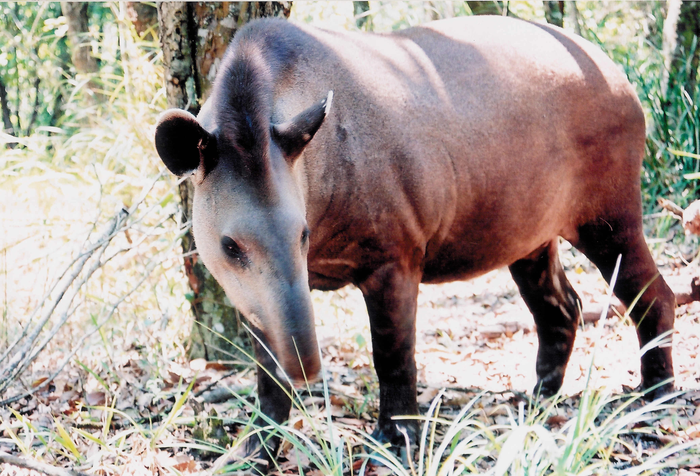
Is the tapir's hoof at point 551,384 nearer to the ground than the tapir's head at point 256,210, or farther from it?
nearer to the ground

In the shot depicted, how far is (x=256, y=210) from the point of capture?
108 inches

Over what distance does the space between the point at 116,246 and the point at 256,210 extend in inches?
152

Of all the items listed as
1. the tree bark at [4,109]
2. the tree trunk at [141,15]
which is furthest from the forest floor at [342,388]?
the tree bark at [4,109]

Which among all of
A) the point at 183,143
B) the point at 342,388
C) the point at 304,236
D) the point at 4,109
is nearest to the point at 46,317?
the point at 183,143

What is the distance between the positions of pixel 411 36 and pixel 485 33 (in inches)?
16.8

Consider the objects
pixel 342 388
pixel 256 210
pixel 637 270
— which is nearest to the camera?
pixel 256 210

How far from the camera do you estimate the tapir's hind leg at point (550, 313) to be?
4.46 m

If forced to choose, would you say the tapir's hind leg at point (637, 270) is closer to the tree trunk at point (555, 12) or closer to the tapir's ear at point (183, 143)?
the tapir's ear at point (183, 143)

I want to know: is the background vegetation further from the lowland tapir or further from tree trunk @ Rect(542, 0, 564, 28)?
tree trunk @ Rect(542, 0, 564, 28)

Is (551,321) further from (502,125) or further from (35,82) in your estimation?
(35,82)

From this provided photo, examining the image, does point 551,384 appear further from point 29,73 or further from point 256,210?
point 29,73

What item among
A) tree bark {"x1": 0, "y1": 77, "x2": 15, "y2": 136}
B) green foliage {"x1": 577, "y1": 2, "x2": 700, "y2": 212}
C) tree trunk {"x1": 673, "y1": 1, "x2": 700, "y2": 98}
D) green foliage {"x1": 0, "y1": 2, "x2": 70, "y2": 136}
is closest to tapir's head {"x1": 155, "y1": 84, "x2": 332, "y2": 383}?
green foliage {"x1": 577, "y1": 2, "x2": 700, "y2": 212}

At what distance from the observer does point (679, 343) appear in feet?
16.1

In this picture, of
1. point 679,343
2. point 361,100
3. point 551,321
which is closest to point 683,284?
point 679,343
